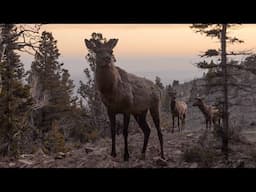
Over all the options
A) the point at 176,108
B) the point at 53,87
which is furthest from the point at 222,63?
the point at 53,87

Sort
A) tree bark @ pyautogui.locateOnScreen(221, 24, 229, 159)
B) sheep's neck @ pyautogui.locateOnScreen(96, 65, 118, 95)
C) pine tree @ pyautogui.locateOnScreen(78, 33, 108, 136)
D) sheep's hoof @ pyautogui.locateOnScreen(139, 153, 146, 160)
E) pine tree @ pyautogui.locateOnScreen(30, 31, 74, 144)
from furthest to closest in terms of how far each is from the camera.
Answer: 1. pine tree @ pyautogui.locateOnScreen(30, 31, 74, 144)
2. pine tree @ pyautogui.locateOnScreen(78, 33, 108, 136)
3. tree bark @ pyautogui.locateOnScreen(221, 24, 229, 159)
4. sheep's hoof @ pyautogui.locateOnScreen(139, 153, 146, 160)
5. sheep's neck @ pyautogui.locateOnScreen(96, 65, 118, 95)

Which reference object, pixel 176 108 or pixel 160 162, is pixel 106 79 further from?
pixel 176 108

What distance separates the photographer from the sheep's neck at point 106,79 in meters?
6.10

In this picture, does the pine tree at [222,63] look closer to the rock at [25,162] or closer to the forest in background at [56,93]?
the forest in background at [56,93]

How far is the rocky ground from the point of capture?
6478mm

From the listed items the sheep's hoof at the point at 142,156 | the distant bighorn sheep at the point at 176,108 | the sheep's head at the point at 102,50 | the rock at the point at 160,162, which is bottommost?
the rock at the point at 160,162

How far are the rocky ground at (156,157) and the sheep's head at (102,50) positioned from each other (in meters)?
1.44

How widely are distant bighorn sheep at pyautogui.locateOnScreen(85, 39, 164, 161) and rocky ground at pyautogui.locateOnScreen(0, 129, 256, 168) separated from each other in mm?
278

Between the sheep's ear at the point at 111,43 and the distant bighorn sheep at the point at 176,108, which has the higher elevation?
the sheep's ear at the point at 111,43

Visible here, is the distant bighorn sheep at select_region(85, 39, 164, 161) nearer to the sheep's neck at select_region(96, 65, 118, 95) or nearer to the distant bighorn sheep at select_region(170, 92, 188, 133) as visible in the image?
the sheep's neck at select_region(96, 65, 118, 95)

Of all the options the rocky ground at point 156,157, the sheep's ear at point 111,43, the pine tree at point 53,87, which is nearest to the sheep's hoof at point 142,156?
the rocky ground at point 156,157

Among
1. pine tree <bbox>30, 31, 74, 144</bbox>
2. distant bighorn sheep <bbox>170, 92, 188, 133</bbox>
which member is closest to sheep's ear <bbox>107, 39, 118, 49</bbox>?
distant bighorn sheep <bbox>170, 92, 188, 133</bbox>
